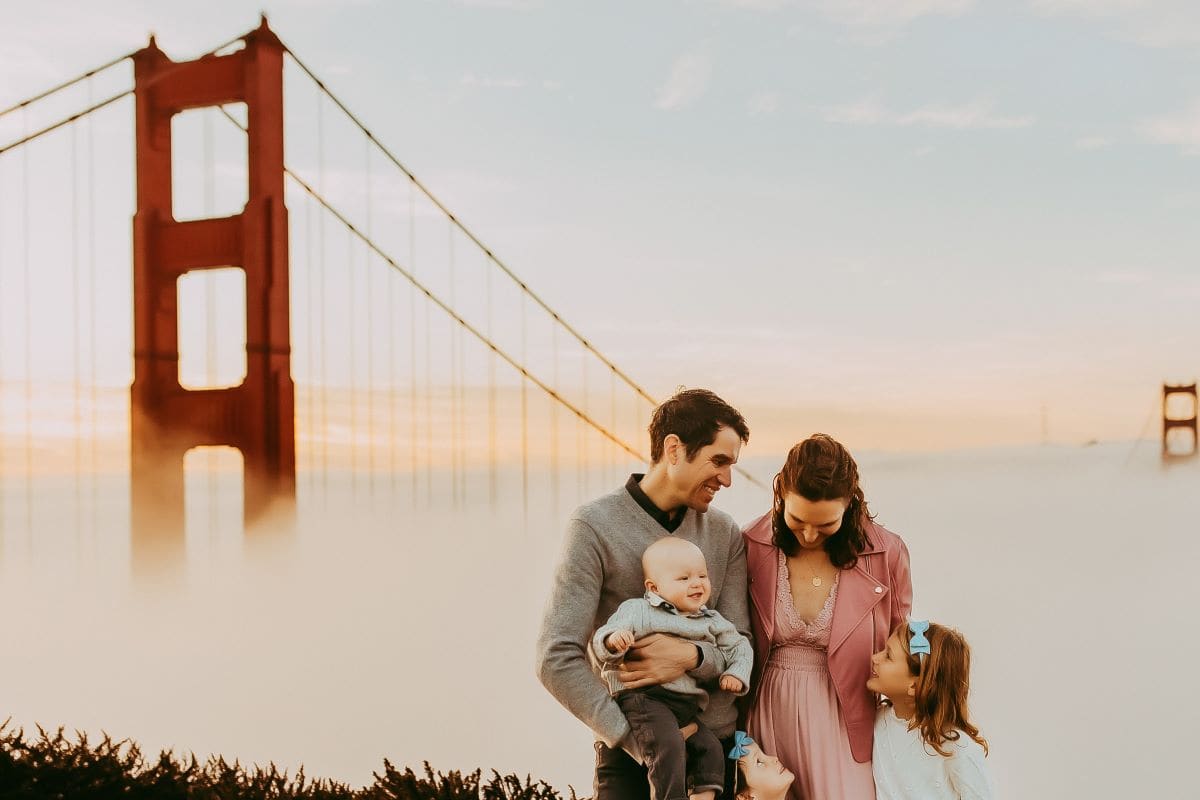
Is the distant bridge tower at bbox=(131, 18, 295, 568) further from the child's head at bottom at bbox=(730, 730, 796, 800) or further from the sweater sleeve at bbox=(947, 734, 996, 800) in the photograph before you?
the sweater sleeve at bbox=(947, 734, 996, 800)

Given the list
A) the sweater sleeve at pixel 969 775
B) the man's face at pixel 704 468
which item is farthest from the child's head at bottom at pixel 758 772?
the man's face at pixel 704 468

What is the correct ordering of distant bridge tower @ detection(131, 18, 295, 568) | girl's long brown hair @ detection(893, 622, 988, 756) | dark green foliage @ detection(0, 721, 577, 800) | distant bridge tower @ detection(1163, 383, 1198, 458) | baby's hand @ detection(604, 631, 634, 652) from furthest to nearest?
distant bridge tower @ detection(1163, 383, 1198, 458) < distant bridge tower @ detection(131, 18, 295, 568) < dark green foliage @ detection(0, 721, 577, 800) < girl's long brown hair @ detection(893, 622, 988, 756) < baby's hand @ detection(604, 631, 634, 652)

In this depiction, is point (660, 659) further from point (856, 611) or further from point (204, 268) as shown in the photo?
point (204, 268)

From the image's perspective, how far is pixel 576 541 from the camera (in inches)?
112

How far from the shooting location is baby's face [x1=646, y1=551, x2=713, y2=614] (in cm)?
276

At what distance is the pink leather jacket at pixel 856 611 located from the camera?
9.48ft

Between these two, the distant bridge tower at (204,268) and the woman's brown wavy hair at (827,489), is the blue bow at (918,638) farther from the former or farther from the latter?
the distant bridge tower at (204,268)

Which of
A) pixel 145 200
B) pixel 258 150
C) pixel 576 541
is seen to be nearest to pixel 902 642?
pixel 576 541

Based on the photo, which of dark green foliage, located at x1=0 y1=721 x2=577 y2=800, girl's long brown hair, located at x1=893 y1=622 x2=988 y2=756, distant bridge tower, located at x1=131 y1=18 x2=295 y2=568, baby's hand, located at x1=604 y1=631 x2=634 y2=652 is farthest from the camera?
distant bridge tower, located at x1=131 y1=18 x2=295 y2=568

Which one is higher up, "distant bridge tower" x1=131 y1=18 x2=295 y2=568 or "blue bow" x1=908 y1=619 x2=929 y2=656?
"distant bridge tower" x1=131 y1=18 x2=295 y2=568

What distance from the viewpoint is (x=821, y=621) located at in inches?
114

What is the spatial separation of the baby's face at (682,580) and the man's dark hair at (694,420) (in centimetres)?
24

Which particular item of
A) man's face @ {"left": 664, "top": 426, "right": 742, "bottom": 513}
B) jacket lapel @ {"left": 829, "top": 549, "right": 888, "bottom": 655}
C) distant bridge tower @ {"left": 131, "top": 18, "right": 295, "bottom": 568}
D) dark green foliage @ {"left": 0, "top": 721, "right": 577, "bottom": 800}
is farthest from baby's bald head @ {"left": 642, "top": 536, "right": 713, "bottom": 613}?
distant bridge tower @ {"left": 131, "top": 18, "right": 295, "bottom": 568}

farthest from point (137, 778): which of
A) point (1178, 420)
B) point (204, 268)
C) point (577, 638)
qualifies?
point (1178, 420)
